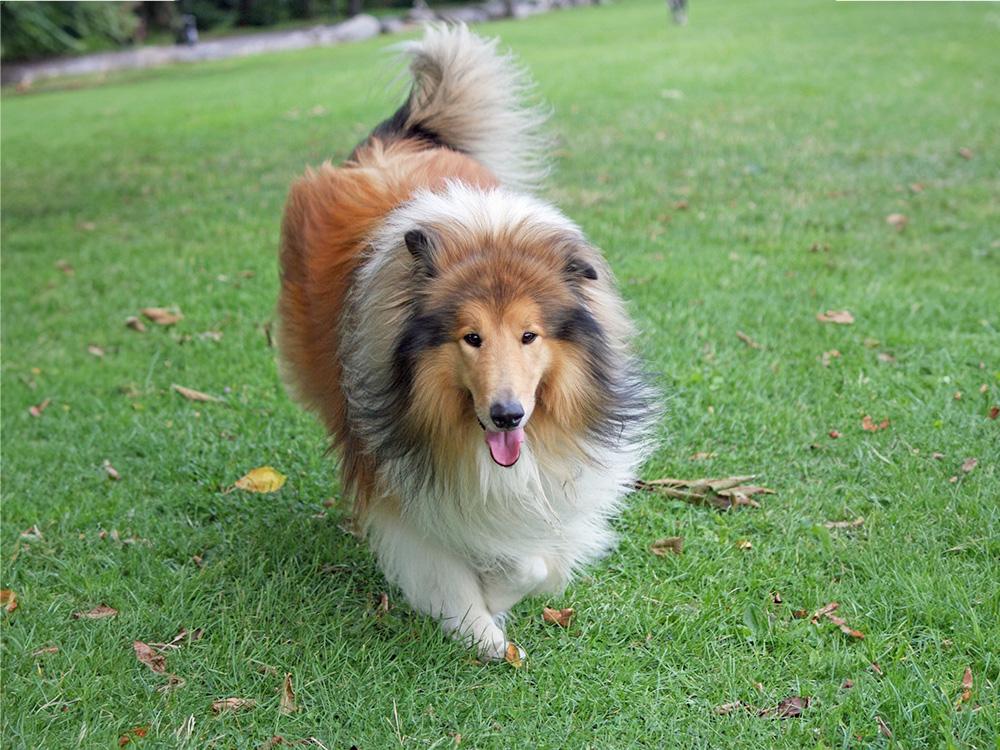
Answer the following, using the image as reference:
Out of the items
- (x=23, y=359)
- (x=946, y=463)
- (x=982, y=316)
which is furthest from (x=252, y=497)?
(x=982, y=316)

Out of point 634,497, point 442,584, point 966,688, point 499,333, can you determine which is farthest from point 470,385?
point 966,688

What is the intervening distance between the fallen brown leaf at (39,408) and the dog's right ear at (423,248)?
10.8 ft

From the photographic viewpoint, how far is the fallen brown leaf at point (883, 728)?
2.92 meters

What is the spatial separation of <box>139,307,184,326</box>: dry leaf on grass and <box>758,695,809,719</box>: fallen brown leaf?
4811 millimetres

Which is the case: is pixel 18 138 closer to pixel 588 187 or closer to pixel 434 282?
pixel 588 187

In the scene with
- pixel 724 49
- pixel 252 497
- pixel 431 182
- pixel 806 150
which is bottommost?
pixel 724 49

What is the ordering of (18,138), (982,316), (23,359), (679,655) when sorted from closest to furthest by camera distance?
(679,655)
(982,316)
(23,359)
(18,138)

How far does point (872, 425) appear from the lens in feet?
15.4

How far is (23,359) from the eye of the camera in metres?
6.25

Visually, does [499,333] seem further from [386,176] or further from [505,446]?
[386,176]

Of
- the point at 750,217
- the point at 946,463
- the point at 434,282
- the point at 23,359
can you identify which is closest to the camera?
the point at 434,282

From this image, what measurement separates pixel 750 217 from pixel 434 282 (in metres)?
5.36

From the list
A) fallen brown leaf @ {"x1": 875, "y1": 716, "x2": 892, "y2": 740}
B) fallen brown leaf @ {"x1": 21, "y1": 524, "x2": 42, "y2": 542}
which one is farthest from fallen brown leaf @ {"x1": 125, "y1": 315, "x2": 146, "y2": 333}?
fallen brown leaf @ {"x1": 875, "y1": 716, "x2": 892, "y2": 740}

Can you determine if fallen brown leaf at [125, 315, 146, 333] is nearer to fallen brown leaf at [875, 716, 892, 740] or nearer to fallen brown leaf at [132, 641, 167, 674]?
fallen brown leaf at [132, 641, 167, 674]
